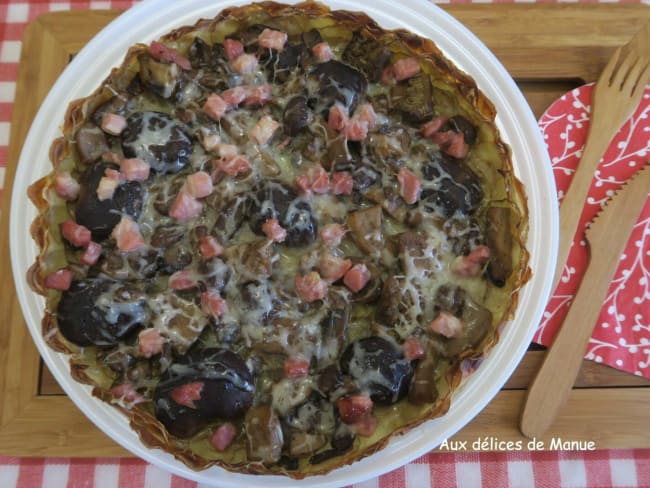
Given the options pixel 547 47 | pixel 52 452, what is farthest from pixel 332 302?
pixel 547 47

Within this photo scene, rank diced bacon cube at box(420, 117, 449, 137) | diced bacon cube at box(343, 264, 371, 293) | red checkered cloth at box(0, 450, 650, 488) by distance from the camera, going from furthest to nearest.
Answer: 1. red checkered cloth at box(0, 450, 650, 488)
2. diced bacon cube at box(420, 117, 449, 137)
3. diced bacon cube at box(343, 264, 371, 293)

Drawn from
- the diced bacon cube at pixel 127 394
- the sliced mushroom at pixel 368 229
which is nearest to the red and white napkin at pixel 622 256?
the sliced mushroom at pixel 368 229

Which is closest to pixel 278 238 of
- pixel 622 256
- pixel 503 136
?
pixel 503 136

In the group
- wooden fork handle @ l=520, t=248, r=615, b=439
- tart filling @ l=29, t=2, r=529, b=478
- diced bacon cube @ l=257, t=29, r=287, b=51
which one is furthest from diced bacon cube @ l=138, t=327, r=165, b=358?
wooden fork handle @ l=520, t=248, r=615, b=439

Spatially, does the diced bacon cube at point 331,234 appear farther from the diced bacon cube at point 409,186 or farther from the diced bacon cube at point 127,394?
the diced bacon cube at point 127,394

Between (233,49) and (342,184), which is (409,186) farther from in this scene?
(233,49)

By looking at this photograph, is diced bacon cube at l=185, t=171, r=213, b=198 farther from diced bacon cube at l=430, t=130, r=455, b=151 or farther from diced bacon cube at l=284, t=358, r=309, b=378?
diced bacon cube at l=430, t=130, r=455, b=151
